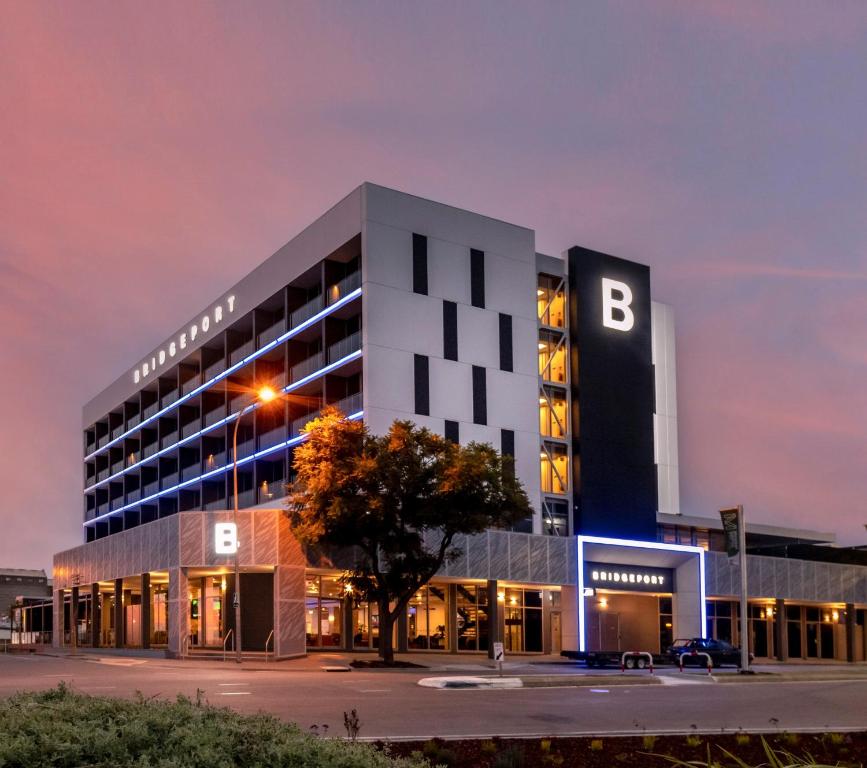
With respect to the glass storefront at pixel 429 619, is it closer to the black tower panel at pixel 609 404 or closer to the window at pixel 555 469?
the window at pixel 555 469

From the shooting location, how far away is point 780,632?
66062 mm

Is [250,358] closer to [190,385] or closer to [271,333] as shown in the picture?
[271,333]

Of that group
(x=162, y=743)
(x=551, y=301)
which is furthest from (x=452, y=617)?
(x=162, y=743)

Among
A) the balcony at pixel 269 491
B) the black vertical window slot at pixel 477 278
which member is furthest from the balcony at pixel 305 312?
the balcony at pixel 269 491

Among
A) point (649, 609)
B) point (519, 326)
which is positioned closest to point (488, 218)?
point (519, 326)

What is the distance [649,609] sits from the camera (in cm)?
6141

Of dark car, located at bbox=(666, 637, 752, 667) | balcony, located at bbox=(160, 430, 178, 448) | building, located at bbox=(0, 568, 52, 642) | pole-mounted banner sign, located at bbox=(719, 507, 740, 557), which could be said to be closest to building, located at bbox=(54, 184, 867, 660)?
balcony, located at bbox=(160, 430, 178, 448)

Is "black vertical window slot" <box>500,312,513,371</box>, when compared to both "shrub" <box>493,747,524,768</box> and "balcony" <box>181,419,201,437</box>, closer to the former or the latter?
"balcony" <box>181,419,201,437</box>

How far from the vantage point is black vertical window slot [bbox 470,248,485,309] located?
55.6 meters

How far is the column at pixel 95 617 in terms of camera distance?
2707 inches

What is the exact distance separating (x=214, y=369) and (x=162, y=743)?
62.8 m

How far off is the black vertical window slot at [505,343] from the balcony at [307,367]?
9.18 meters

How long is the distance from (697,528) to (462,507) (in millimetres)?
30247

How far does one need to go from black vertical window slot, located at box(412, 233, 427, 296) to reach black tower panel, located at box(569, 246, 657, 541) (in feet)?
33.2
